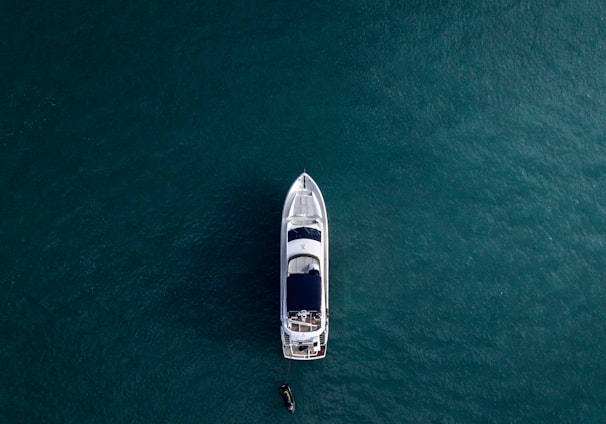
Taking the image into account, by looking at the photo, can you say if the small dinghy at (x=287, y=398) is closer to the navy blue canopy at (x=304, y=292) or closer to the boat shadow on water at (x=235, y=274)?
the boat shadow on water at (x=235, y=274)

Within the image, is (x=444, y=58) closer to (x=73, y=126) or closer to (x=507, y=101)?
(x=507, y=101)

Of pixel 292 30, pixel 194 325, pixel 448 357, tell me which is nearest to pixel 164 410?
pixel 194 325

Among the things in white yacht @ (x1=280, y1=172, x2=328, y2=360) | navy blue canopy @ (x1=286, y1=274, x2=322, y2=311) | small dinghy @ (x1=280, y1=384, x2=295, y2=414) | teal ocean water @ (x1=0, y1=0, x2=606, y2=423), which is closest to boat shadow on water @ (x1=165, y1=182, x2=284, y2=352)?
teal ocean water @ (x1=0, y1=0, x2=606, y2=423)

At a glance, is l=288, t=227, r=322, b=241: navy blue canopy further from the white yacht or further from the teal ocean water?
the teal ocean water

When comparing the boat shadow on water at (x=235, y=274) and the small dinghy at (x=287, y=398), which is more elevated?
the boat shadow on water at (x=235, y=274)

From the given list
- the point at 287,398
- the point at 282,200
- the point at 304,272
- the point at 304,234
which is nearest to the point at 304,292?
the point at 304,272

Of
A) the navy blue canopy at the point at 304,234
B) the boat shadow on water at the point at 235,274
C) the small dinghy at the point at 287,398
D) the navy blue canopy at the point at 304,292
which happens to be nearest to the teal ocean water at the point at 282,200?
the boat shadow on water at the point at 235,274

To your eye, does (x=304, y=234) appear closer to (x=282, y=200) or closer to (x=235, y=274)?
(x=282, y=200)
